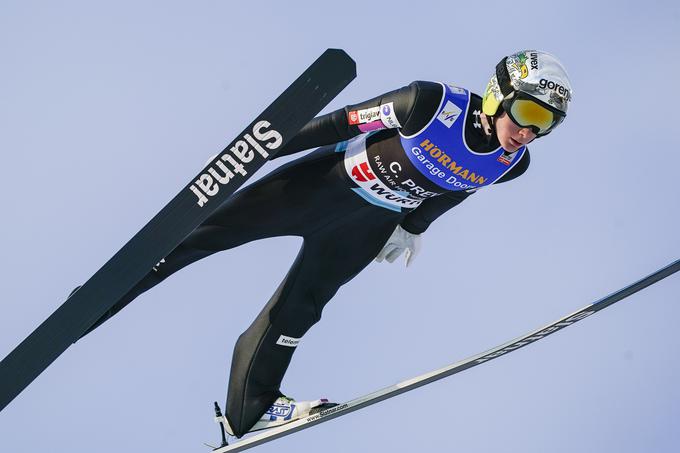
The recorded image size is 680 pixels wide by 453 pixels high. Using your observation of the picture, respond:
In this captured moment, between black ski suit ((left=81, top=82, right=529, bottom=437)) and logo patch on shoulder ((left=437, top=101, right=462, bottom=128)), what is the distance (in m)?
0.04

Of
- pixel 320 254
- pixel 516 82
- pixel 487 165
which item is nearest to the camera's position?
pixel 516 82

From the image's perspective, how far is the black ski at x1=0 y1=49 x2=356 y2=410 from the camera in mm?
4383

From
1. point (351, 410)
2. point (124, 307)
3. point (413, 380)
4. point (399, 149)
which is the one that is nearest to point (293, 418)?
point (351, 410)

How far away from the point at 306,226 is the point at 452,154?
2.70 ft

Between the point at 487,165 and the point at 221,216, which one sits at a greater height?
the point at 487,165

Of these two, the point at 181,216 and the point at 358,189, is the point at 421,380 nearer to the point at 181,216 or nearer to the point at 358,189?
the point at 358,189

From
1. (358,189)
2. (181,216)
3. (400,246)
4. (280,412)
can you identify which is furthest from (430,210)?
(181,216)

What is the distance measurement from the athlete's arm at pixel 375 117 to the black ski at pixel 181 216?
47 cm

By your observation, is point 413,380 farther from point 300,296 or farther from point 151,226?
point 151,226

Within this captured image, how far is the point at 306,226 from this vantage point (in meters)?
5.46

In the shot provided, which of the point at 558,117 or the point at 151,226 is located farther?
the point at 558,117

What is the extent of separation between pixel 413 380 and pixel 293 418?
0.68m

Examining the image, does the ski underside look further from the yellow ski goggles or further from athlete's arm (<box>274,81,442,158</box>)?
athlete's arm (<box>274,81,442,158</box>)

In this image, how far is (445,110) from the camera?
5.02 meters
